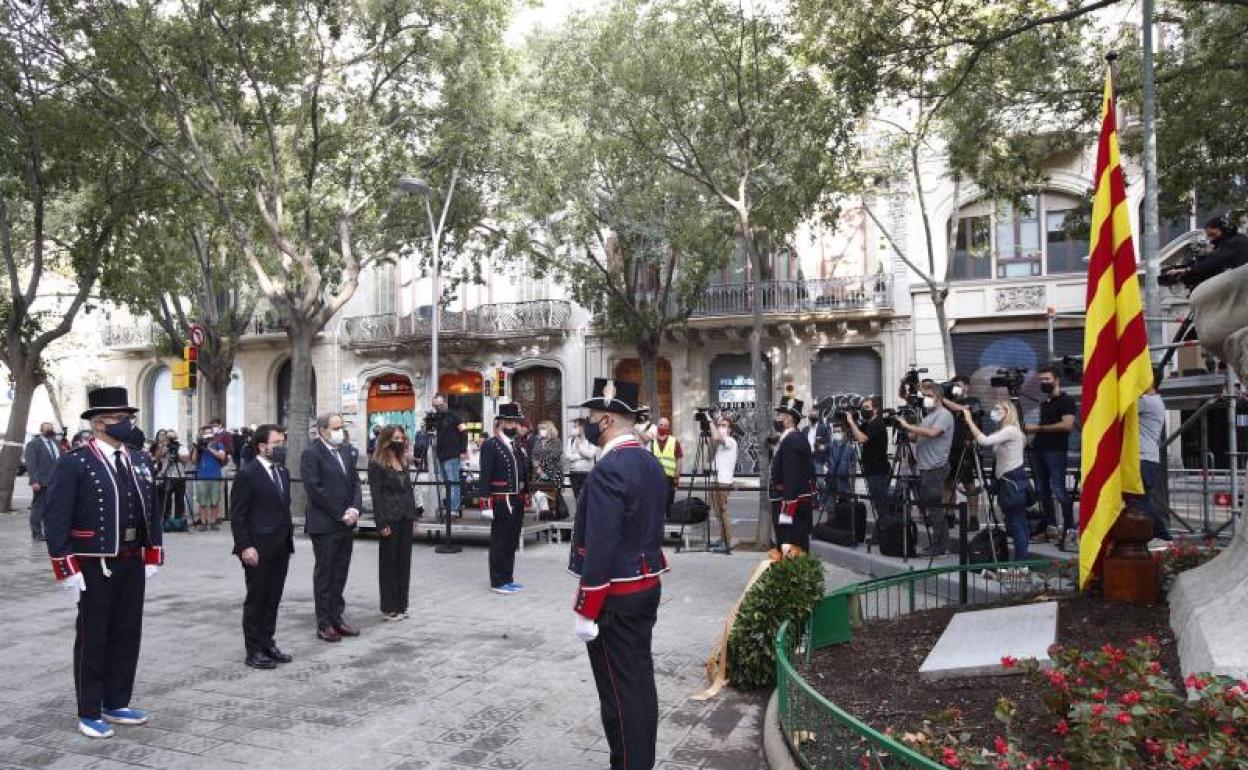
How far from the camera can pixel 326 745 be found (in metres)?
5.41

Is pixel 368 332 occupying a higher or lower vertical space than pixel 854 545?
higher

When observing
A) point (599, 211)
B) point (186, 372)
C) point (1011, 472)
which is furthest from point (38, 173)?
point (1011, 472)

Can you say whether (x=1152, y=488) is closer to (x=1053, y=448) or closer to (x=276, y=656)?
(x=1053, y=448)

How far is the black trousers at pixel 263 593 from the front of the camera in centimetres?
721

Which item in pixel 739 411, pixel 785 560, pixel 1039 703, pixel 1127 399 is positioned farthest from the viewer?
pixel 739 411

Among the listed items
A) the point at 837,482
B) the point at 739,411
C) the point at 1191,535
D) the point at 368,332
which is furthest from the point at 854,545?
the point at 368,332

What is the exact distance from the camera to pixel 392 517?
8867 millimetres

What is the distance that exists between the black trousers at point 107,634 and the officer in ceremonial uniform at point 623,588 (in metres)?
3.17

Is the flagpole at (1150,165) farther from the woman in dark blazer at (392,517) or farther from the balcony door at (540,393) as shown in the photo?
the balcony door at (540,393)

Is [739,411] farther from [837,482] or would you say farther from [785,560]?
[785,560]

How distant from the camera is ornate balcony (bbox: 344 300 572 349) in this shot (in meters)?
32.4

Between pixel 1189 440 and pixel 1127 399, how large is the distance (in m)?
17.1

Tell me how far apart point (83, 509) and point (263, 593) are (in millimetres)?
1727

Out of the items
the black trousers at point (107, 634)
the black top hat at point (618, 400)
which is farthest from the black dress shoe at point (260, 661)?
the black top hat at point (618, 400)
